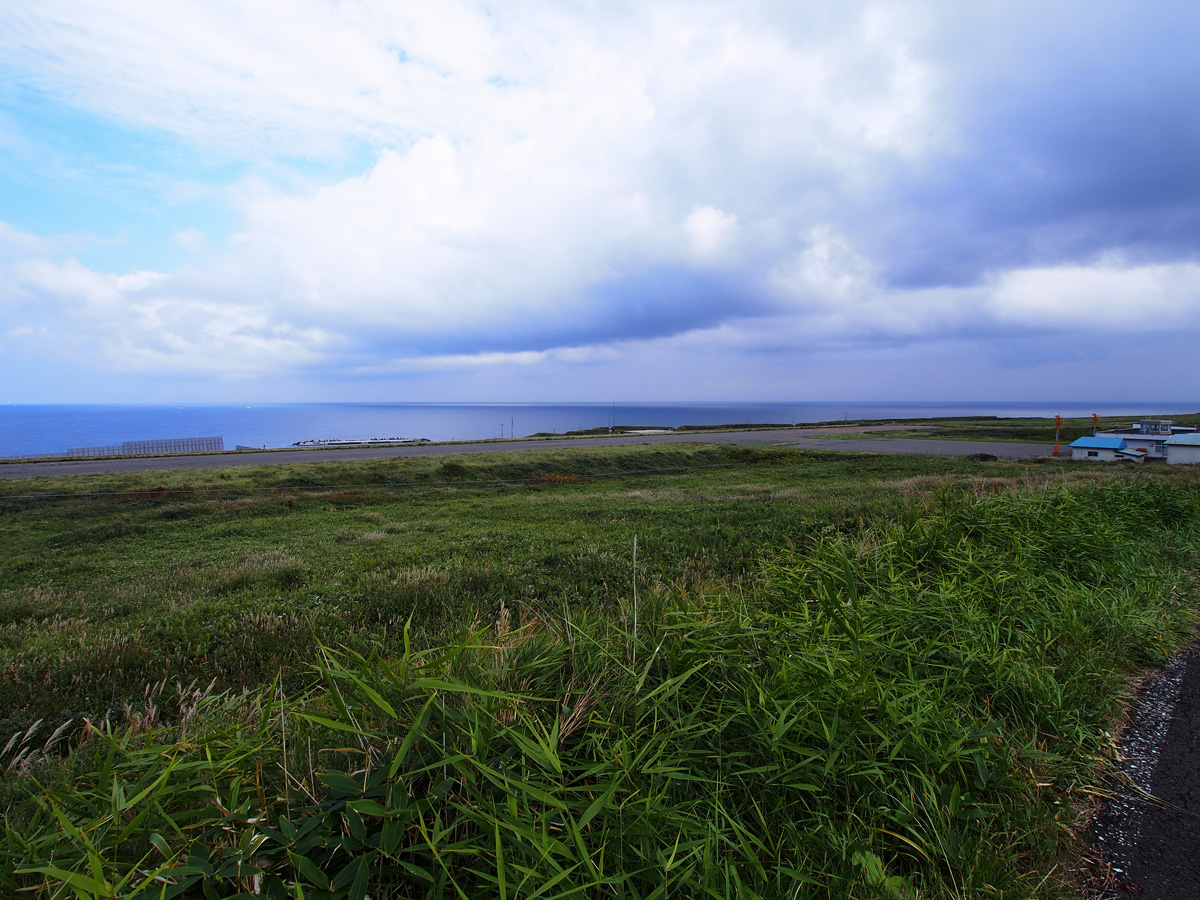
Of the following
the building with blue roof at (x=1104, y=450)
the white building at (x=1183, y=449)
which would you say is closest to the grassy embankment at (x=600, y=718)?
the white building at (x=1183, y=449)

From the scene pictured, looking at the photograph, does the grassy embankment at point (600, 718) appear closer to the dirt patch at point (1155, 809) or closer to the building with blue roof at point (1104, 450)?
the dirt patch at point (1155, 809)

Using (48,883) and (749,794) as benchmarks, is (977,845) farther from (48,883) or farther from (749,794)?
(48,883)

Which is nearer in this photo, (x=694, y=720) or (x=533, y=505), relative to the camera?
(x=694, y=720)

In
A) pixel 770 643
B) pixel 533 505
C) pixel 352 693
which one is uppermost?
pixel 352 693

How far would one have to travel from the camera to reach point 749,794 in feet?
8.30

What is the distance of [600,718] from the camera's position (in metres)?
2.72

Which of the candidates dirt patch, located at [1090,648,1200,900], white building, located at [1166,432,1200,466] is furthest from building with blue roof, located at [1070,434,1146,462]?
dirt patch, located at [1090,648,1200,900]

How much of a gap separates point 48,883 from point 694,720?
8.10 feet

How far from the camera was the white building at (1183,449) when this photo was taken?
22750 millimetres

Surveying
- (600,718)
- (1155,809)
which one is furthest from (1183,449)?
(600,718)

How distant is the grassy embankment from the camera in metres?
1.91

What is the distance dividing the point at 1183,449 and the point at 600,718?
32221 mm

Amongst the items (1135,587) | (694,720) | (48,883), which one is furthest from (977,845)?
(1135,587)

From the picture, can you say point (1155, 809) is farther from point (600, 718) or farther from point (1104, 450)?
point (1104, 450)
